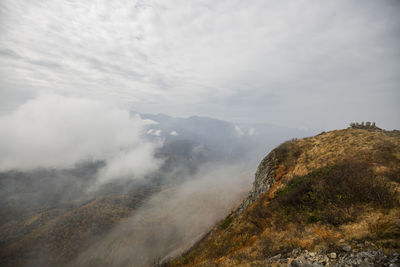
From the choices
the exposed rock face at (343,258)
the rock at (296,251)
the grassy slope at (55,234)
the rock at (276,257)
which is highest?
the exposed rock face at (343,258)

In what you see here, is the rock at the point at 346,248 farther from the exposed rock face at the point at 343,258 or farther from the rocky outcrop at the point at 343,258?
the exposed rock face at the point at 343,258

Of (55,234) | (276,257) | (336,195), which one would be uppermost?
(336,195)

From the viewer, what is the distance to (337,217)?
1165cm

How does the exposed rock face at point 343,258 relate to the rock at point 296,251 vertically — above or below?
above

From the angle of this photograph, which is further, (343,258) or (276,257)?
(276,257)

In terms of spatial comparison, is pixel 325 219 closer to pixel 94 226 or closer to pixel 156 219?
pixel 156 219

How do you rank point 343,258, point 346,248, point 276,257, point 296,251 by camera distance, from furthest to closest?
point 276,257 → point 296,251 → point 346,248 → point 343,258

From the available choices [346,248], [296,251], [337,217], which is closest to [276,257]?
[296,251]

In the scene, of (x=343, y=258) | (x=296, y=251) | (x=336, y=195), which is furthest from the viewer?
(x=336, y=195)

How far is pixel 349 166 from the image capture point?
56.7 ft

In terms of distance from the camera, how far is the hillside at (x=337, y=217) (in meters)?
8.30

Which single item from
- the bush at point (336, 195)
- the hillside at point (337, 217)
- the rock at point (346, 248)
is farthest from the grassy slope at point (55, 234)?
the rock at point (346, 248)

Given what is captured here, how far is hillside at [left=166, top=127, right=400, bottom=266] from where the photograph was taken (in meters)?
8.30

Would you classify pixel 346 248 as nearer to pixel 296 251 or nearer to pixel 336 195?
pixel 296 251
